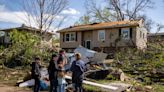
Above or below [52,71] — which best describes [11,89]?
below

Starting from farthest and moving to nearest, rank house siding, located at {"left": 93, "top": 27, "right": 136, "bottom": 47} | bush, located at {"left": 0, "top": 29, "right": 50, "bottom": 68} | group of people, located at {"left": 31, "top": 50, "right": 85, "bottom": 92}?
house siding, located at {"left": 93, "top": 27, "right": 136, "bottom": 47}
bush, located at {"left": 0, "top": 29, "right": 50, "bottom": 68}
group of people, located at {"left": 31, "top": 50, "right": 85, "bottom": 92}

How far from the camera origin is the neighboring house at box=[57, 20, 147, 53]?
36.1 m

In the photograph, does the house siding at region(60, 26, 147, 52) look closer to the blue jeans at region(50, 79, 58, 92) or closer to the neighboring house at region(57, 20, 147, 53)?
the neighboring house at region(57, 20, 147, 53)

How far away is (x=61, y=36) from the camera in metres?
44.5

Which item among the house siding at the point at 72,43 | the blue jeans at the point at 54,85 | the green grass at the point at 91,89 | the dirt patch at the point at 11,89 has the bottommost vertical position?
the dirt patch at the point at 11,89

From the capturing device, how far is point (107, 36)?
Answer: 38438mm

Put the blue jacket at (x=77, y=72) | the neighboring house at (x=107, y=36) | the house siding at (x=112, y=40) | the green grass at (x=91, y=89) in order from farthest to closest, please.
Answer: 1. the neighboring house at (x=107, y=36)
2. the house siding at (x=112, y=40)
3. the green grass at (x=91, y=89)
4. the blue jacket at (x=77, y=72)

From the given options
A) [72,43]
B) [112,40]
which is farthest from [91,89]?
[72,43]

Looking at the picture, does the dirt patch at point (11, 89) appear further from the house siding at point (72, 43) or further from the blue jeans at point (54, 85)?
the house siding at point (72, 43)

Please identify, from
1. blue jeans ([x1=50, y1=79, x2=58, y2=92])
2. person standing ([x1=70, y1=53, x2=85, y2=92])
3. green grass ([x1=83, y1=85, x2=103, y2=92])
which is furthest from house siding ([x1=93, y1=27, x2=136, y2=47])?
blue jeans ([x1=50, y1=79, x2=58, y2=92])

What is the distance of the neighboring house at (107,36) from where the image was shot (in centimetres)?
3612

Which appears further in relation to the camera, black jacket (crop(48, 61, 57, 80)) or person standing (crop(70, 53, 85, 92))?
person standing (crop(70, 53, 85, 92))

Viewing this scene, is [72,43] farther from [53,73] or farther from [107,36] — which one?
[53,73]

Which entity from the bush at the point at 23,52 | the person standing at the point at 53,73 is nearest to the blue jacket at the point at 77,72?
the person standing at the point at 53,73
